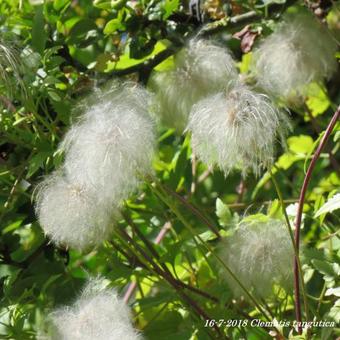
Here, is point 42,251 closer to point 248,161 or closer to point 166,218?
point 166,218

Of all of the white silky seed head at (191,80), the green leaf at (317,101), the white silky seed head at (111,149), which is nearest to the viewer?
the white silky seed head at (111,149)

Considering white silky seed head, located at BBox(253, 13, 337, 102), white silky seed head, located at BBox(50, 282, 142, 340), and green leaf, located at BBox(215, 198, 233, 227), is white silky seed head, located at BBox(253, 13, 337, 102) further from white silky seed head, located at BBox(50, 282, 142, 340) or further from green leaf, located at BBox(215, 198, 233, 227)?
white silky seed head, located at BBox(50, 282, 142, 340)

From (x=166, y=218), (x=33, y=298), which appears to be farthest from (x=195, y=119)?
(x=33, y=298)

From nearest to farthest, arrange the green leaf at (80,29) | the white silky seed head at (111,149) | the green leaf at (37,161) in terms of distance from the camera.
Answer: the white silky seed head at (111,149), the green leaf at (37,161), the green leaf at (80,29)

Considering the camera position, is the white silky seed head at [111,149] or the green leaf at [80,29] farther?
the green leaf at [80,29]

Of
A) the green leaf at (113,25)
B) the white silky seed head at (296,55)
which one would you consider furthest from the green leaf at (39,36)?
the white silky seed head at (296,55)

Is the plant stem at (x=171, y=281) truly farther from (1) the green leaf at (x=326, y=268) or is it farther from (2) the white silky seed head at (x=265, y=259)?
(1) the green leaf at (x=326, y=268)
